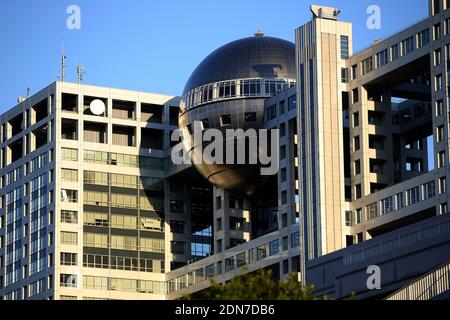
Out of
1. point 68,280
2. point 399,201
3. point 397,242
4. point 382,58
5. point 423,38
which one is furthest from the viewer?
point 68,280

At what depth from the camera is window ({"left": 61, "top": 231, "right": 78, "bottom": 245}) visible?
160875 millimetres

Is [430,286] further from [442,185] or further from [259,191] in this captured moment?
[259,191]

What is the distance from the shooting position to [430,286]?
7112 cm

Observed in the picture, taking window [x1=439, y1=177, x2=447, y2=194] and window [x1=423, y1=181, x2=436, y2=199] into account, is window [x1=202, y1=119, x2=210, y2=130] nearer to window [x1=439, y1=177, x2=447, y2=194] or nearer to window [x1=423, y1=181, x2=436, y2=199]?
window [x1=423, y1=181, x2=436, y2=199]

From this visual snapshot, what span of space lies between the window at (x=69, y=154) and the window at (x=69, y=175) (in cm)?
160

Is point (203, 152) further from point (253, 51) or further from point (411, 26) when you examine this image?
point (411, 26)

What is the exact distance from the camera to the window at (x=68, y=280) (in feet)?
522

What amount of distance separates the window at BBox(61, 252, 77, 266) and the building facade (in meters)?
0.20

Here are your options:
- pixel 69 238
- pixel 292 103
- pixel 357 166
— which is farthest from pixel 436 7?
pixel 69 238

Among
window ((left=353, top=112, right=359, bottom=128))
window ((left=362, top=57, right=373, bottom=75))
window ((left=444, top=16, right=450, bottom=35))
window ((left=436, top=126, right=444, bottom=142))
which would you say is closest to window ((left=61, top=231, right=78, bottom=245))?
window ((left=353, top=112, right=359, bottom=128))

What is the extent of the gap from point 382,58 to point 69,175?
5185 cm

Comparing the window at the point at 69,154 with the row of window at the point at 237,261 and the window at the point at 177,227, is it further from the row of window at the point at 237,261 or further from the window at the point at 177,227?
the row of window at the point at 237,261
